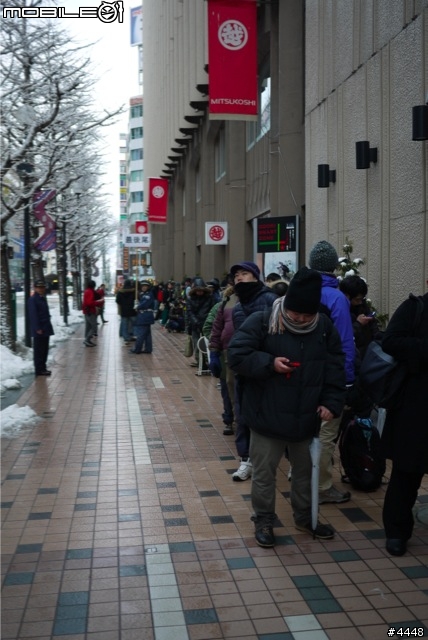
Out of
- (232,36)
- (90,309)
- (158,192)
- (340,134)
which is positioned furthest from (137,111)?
(340,134)

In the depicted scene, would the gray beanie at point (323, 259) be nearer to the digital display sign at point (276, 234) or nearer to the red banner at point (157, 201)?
the digital display sign at point (276, 234)

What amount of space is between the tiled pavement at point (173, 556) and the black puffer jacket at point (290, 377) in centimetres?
94

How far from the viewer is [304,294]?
17.0 ft

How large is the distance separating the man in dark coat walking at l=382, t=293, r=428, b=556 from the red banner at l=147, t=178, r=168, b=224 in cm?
3128

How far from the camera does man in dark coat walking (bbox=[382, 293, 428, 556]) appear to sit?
16.4 ft

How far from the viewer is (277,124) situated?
18938 mm

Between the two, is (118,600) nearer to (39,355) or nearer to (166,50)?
(39,355)

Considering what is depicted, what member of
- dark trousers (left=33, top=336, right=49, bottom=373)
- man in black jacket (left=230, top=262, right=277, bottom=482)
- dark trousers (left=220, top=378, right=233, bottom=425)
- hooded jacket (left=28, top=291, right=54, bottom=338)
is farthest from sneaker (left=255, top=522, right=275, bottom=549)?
dark trousers (left=33, top=336, right=49, bottom=373)

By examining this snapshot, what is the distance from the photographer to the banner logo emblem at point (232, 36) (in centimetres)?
1534

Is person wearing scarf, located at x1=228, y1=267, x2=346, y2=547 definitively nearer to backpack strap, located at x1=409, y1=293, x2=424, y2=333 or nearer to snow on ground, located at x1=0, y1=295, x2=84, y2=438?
backpack strap, located at x1=409, y1=293, x2=424, y2=333

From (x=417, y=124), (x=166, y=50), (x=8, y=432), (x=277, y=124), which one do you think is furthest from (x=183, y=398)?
(x=166, y=50)

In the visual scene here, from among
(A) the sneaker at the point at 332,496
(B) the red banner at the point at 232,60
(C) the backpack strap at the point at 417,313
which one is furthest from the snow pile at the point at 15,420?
(B) the red banner at the point at 232,60

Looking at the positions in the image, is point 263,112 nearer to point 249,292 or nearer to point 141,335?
point 141,335

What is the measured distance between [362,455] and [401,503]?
4.80ft
